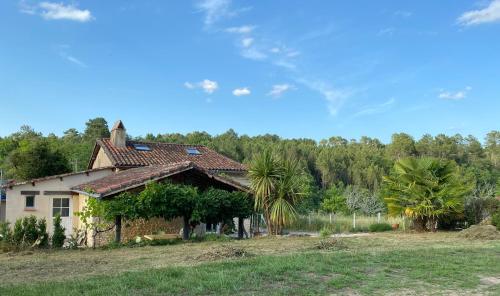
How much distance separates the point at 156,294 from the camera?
645 centimetres

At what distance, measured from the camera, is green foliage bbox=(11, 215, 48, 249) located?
13.5 metres

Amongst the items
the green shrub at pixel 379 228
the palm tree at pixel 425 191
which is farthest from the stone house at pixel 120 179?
the green shrub at pixel 379 228

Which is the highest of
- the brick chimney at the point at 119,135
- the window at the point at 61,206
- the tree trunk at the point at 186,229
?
the brick chimney at the point at 119,135

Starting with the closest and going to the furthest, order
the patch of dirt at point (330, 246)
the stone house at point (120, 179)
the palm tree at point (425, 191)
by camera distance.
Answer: the patch of dirt at point (330, 246) < the stone house at point (120, 179) < the palm tree at point (425, 191)

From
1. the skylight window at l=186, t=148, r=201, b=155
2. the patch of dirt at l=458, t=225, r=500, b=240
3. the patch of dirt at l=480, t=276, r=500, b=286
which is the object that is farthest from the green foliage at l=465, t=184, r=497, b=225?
the skylight window at l=186, t=148, r=201, b=155

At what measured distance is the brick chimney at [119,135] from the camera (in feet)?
86.4

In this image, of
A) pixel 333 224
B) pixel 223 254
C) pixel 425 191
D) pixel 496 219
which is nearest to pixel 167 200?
pixel 223 254

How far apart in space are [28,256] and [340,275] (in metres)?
8.17

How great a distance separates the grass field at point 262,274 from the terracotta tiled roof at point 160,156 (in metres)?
13.5

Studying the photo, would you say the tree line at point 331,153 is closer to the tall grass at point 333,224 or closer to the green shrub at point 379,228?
the tall grass at point 333,224

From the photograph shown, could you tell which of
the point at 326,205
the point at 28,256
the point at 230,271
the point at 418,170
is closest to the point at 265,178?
the point at 418,170

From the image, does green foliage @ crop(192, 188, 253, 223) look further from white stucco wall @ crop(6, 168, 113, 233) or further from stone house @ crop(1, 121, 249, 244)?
white stucco wall @ crop(6, 168, 113, 233)

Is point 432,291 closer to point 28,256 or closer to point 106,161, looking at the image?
point 28,256

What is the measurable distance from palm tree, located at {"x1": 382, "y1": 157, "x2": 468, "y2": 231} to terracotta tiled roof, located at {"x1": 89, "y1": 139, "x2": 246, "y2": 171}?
30.7 ft
